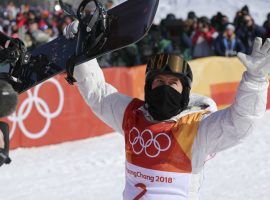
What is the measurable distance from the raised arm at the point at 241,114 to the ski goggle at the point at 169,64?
1.05 feet

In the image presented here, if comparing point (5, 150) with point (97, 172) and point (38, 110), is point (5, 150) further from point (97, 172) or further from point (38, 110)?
point (38, 110)

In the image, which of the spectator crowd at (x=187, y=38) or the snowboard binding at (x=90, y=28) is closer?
the snowboard binding at (x=90, y=28)

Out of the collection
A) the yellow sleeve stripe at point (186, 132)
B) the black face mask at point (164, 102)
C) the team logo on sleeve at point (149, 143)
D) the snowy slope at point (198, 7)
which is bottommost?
the snowy slope at point (198, 7)

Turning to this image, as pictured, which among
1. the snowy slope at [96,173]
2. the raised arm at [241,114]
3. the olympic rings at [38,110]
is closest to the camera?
the raised arm at [241,114]

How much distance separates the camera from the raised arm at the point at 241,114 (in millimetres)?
3053

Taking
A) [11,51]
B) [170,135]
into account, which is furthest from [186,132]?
[11,51]

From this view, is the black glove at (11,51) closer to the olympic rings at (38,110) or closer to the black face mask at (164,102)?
the black face mask at (164,102)

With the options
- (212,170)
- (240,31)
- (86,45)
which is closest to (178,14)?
(240,31)

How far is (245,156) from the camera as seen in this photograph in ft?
27.2

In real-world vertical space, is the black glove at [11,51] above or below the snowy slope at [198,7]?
above

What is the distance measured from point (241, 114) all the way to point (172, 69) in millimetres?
514

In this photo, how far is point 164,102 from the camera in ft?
11.1

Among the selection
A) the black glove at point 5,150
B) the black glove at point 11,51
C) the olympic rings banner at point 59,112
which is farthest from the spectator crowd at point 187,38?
the black glove at point 5,150

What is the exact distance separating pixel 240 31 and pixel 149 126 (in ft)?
30.4
